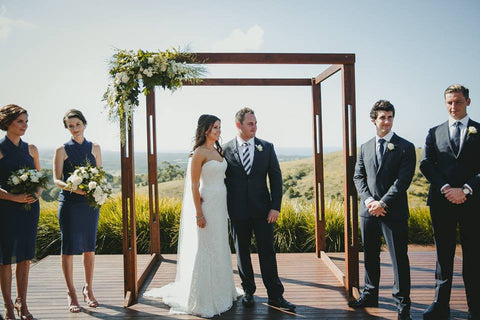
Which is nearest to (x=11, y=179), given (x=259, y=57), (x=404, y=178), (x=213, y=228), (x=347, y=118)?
(x=213, y=228)

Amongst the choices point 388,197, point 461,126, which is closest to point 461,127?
point 461,126

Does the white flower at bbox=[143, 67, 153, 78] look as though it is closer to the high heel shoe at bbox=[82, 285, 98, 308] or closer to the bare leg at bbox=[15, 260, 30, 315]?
the bare leg at bbox=[15, 260, 30, 315]

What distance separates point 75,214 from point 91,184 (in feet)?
1.62

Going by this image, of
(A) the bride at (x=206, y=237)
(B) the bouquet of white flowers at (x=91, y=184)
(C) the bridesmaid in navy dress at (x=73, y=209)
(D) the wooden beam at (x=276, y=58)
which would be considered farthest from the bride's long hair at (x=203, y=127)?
(C) the bridesmaid in navy dress at (x=73, y=209)

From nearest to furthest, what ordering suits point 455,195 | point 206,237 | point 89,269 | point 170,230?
1. point 455,195
2. point 206,237
3. point 89,269
4. point 170,230

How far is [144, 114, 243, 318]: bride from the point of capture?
4031 millimetres

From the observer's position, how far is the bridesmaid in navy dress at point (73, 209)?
4141mm

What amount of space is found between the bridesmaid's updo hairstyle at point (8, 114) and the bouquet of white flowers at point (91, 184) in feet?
2.54

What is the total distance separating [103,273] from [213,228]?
246cm

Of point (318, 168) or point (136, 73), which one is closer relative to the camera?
point (136, 73)

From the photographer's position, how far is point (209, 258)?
4.09m

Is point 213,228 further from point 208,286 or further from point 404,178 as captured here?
point 404,178

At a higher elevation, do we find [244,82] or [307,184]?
[244,82]

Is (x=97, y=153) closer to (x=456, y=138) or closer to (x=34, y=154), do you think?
(x=34, y=154)
